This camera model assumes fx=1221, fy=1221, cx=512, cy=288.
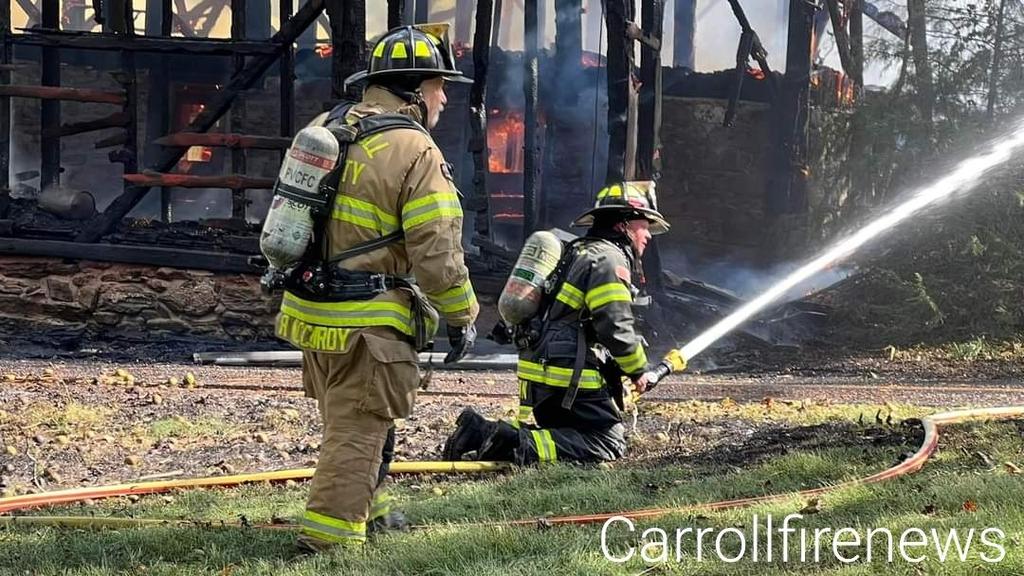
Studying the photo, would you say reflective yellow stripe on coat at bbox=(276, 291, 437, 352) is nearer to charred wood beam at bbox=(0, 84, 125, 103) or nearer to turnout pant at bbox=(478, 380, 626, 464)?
turnout pant at bbox=(478, 380, 626, 464)

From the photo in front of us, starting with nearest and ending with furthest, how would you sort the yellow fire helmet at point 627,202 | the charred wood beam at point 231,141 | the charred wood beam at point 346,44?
the yellow fire helmet at point 627,202, the charred wood beam at point 346,44, the charred wood beam at point 231,141

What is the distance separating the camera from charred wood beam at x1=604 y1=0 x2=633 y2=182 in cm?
1206

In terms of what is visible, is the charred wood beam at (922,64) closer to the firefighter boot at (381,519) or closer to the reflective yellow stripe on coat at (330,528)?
the firefighter boot at (381,519)

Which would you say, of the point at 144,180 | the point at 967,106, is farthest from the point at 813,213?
the point at 144,180

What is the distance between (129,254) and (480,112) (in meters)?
4.19

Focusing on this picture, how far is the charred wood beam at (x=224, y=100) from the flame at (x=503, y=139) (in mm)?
7073

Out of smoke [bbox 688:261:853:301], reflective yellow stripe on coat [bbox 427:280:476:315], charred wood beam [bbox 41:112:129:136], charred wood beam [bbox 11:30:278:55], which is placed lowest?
smoke [bbox 688:261:853:301]

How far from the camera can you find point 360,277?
13.7 ft

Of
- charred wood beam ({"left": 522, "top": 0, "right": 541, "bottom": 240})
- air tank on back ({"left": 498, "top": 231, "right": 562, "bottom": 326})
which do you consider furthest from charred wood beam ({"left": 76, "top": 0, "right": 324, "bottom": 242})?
air tank on back ({"left": 498, "top": 231, "right": 562, "bottom": 326})

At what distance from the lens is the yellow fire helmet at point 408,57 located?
435 centimetres

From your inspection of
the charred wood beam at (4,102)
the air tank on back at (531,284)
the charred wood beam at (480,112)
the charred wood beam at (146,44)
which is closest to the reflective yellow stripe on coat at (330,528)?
the air tank on back at (531,284)

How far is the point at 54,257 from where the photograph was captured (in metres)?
11.5

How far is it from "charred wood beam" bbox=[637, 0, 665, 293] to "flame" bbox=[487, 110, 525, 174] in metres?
5.85

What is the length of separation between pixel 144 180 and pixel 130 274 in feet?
3.09
